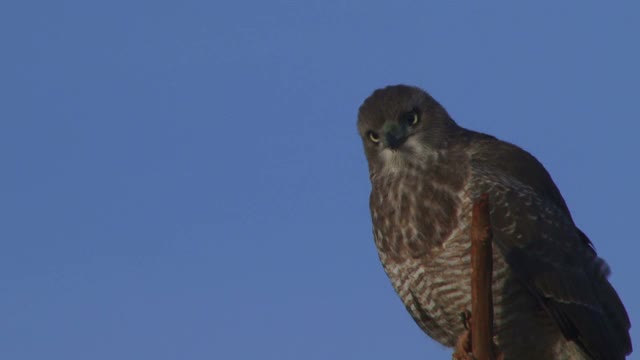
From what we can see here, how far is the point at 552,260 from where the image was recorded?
9609 mm

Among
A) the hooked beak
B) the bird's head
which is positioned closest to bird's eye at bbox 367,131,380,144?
the bird's head

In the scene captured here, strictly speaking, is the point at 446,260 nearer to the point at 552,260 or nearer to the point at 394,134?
the point at 552,260

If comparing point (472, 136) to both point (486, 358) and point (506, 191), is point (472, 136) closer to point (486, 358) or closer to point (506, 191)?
point (506, 191)

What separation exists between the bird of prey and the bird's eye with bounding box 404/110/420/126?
0.01m

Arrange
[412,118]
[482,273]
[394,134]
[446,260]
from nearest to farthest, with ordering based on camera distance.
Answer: [482,273] → [446,260] → [394,134] → [412,118]

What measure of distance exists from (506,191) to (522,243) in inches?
17.7

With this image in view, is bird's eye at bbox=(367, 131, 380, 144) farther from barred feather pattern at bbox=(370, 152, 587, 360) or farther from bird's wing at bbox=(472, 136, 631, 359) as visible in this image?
bird's wing at bbox=(472, 136, 631, 359)

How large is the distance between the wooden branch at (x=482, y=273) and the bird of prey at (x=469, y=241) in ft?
12.9

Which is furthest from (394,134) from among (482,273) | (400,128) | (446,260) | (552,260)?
(482,273)

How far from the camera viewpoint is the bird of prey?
9.29m

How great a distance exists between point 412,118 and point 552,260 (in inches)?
66.7

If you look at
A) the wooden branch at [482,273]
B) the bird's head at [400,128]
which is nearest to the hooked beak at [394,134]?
the bird's head at [400,128]

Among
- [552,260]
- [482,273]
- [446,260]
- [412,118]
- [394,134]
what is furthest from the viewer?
[412,118]

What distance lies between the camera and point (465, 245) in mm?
9070
